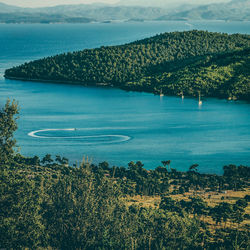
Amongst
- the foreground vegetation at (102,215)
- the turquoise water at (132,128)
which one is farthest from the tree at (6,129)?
the turquoise water at (132,128)

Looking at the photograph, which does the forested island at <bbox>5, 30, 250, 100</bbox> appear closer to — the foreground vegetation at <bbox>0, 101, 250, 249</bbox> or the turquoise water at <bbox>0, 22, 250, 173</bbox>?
the turquoise water at <bbox>0, 22, 250, 173</bbox>

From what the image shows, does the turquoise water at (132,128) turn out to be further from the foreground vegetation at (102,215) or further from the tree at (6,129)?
the tree at (6,129)

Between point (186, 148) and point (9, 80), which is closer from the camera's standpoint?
point (186, 148)

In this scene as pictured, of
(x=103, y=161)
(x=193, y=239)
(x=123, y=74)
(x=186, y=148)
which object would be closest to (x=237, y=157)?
(x=186, y=148)

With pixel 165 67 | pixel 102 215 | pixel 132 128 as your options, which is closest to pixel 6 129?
pixel 102 215

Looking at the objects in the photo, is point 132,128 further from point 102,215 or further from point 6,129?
point 6,129

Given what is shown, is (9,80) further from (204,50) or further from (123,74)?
(204,50)
